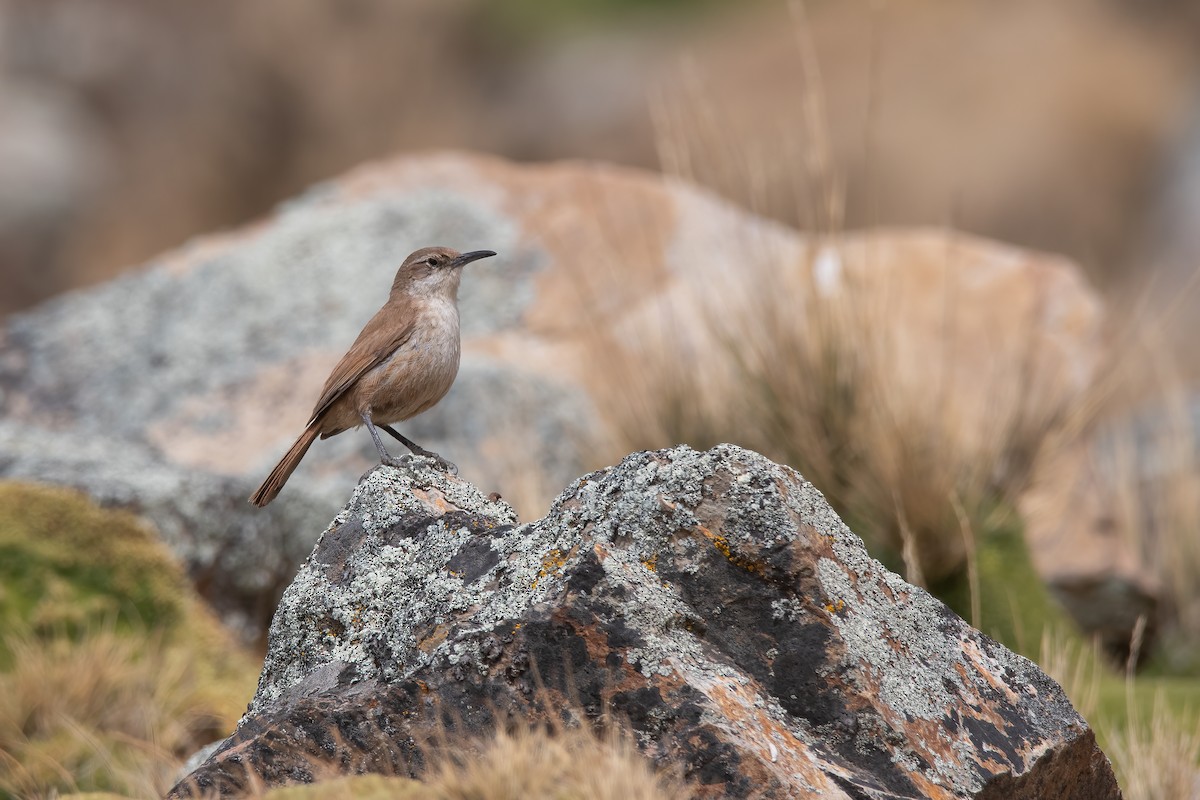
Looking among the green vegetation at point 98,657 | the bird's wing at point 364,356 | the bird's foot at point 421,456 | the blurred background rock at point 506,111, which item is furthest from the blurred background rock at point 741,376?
the blurred background rock at point 506,111

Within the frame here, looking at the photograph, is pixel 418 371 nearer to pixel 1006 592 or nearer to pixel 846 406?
pixel 846 406

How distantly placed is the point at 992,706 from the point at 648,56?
22278 mm

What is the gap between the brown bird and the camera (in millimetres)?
4773

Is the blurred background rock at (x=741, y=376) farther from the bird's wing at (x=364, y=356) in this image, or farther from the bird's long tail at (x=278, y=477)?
the bird's wing at (x=364, y=356)

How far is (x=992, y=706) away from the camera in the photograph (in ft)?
11.3

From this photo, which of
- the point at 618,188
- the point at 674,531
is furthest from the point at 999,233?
the point at 674,531

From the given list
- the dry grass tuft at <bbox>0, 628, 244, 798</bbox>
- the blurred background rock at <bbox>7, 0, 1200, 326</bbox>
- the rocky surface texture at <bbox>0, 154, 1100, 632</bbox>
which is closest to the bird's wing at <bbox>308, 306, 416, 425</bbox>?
the dry grass tuft at <bbox>0, 628, 244, 798</bbox>

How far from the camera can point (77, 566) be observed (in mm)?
5750

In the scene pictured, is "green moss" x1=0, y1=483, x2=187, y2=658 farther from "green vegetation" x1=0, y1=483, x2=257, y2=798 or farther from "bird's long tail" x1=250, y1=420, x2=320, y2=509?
"bird's long tail" x1=250, y1=420, x2=320, y2=509

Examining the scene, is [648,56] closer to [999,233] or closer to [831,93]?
[831,93]

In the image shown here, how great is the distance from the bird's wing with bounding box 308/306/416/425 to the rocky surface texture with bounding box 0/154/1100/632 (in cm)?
164

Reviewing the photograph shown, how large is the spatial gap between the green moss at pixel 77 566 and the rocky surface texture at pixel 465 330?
0.24 meters

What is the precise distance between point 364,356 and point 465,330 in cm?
332

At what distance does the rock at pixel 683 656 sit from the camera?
314 centimetres
